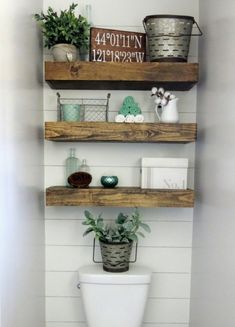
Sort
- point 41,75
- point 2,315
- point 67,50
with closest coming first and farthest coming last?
point 2,315 < point 67,50 < point 41,75

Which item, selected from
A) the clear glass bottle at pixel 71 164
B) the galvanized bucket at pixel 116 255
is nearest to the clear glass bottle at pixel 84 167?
the clear glass bottle at pixel 71 164

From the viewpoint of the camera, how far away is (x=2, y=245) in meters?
1.19

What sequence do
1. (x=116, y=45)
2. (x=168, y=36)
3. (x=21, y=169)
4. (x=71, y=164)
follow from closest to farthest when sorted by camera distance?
(x=21, y=169) < (x=168, y=36) < (x=116, y=45) < (x=71, y=164)

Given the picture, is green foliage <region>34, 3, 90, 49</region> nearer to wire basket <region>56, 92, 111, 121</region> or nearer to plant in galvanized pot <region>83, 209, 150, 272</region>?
wire basket <region>56, 92, 111, 121</region>

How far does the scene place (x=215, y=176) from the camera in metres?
1.52

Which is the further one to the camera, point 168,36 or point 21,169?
point 168,36

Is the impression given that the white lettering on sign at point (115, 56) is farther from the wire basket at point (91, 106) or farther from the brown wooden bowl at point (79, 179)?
the brown wooden bowl at point (79, 179)

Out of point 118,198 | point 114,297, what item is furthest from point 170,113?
point 114,297

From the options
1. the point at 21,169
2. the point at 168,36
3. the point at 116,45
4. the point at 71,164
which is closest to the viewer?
the point at 21,169

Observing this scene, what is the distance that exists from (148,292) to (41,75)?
4.53ft

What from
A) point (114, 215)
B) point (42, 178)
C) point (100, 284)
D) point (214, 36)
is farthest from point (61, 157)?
point (214, 36)

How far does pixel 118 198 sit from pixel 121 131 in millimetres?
348

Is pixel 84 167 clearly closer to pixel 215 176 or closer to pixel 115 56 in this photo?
pixel 115 56

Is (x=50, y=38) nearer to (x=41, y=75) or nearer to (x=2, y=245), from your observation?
(x=41, y=75)
